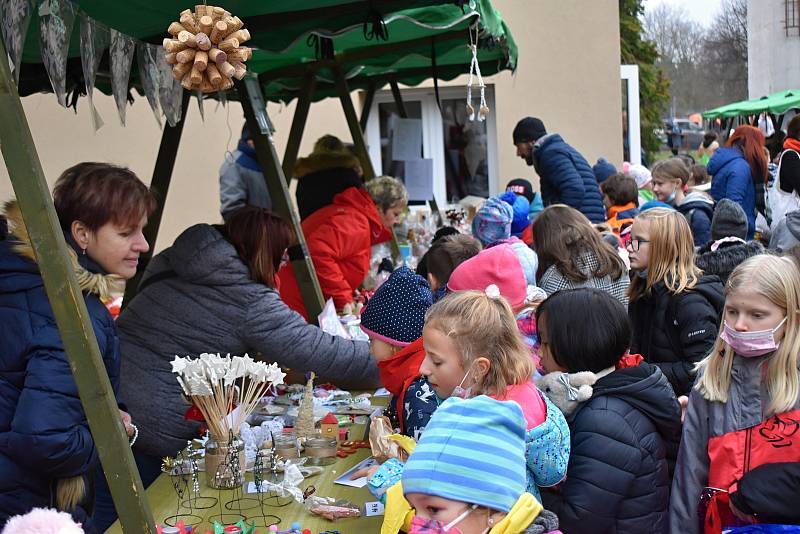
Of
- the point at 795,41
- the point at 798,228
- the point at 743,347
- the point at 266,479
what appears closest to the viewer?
the point at 743,347

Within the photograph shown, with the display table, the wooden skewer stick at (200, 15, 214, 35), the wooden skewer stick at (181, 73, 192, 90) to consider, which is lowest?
the display table

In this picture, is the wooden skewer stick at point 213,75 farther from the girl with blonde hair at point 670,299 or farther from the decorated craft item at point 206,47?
the girl with blonde hair at point 670,299

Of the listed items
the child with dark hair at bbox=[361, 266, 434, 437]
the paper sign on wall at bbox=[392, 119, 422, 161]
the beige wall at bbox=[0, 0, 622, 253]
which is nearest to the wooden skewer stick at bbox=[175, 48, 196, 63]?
the child with dark hair at bbox=[361, 266, 434, 437]

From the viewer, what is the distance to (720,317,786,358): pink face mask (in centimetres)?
259

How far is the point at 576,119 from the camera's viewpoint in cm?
1211

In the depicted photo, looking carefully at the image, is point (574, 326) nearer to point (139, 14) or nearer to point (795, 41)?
point (139, 14)

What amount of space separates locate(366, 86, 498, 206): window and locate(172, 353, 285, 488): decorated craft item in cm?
938

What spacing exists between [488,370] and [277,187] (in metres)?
2.96

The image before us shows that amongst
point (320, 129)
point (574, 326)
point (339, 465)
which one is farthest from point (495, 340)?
point (320, 129)

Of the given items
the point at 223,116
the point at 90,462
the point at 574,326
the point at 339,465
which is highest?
the point at 223,116

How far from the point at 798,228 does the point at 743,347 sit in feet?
10.6

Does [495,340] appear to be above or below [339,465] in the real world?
above

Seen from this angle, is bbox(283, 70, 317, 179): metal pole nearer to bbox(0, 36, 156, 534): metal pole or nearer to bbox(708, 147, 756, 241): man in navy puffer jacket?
bbox(708, 147, 756, 241): man in navy puffer jacket

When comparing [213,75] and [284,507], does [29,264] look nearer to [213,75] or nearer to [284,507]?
[213,75]
